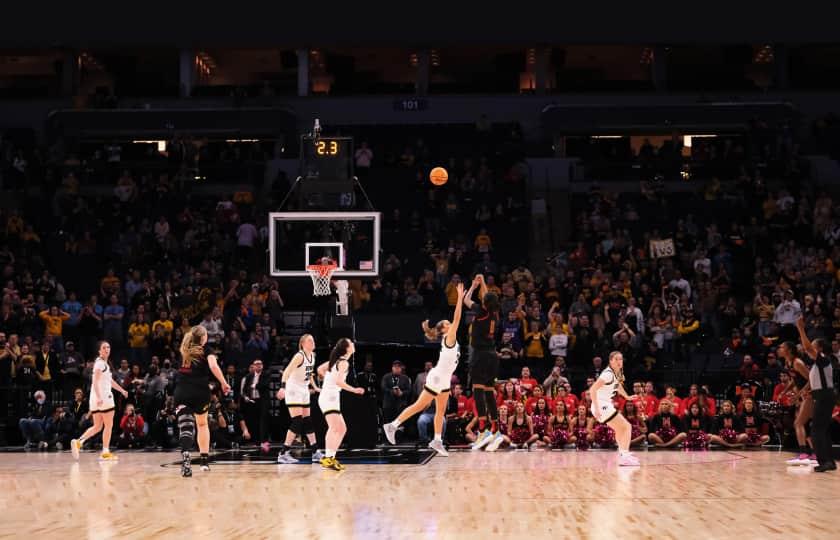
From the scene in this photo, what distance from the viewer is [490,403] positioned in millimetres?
18297

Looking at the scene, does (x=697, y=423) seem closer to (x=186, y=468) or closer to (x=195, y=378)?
(x=195, y=378)

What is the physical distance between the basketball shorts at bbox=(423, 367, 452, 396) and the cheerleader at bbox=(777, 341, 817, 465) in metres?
5.05

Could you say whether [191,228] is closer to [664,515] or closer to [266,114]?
[266,114]

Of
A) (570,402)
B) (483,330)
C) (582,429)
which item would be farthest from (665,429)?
(483,330)

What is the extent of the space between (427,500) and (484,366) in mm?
5583

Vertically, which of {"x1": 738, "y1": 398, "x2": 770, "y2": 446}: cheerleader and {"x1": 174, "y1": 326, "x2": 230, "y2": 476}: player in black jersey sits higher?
{"x1": 174, "y1": 326, "x2": 230, "y2": 476}: player in black jersey

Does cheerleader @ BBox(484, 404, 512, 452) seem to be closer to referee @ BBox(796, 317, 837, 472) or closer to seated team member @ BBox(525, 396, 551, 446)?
seated team member @ BBox(525, 396, 551, 446)

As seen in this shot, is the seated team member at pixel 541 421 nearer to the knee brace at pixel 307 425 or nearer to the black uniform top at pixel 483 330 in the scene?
the black uniform top at pixel 483 330

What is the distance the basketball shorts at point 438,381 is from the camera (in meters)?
17.8

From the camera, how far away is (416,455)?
728 inches

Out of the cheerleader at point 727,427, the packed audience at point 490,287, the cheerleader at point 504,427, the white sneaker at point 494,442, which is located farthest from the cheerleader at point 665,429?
the white sneaker at point 494,442

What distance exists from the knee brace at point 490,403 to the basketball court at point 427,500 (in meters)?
0.81

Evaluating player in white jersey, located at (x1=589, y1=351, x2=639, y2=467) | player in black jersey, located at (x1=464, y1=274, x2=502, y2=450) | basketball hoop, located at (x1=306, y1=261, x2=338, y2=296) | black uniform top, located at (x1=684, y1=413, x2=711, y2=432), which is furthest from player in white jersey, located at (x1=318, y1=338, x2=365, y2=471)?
black uniform top, located at (x1=684, y1=413, x2=711, y2=432)

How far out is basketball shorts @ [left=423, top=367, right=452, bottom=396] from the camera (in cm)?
1775
